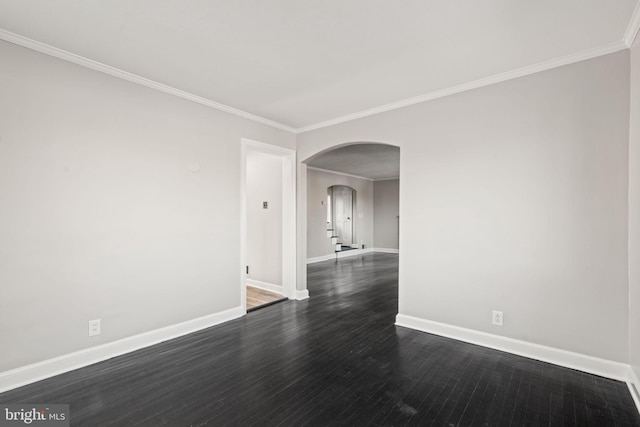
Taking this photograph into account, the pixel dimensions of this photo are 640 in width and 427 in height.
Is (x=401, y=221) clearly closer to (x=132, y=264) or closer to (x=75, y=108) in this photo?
(x=132, y=264)

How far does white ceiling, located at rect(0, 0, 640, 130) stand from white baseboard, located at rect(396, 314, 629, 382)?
8.46 ft

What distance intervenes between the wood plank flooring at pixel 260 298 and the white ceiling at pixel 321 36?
9.69 feet

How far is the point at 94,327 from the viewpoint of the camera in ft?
8.75

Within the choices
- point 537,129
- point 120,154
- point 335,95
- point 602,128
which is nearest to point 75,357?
point 120,154

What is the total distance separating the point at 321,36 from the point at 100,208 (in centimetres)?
245

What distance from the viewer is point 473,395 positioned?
220 cm

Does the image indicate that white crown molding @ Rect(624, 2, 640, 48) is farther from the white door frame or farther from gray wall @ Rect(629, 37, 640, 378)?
the white door frame

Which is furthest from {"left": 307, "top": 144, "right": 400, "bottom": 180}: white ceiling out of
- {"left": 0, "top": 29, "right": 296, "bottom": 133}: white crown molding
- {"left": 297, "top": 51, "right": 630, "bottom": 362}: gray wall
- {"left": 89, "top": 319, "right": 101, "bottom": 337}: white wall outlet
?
{"left": 89, "top": 319, "right": 101, "bottom": 337}: white wall outlet

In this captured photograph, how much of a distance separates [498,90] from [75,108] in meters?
3.94

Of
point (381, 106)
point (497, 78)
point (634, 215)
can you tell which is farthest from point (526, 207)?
point (381, 106)

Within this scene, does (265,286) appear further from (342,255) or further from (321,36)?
(342,255)

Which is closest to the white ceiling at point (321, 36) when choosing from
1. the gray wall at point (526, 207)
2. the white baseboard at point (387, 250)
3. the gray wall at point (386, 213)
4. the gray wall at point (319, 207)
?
the gray wall at point (526, 207)

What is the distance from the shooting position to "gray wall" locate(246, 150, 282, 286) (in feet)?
16.7

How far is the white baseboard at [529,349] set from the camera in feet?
7.93
